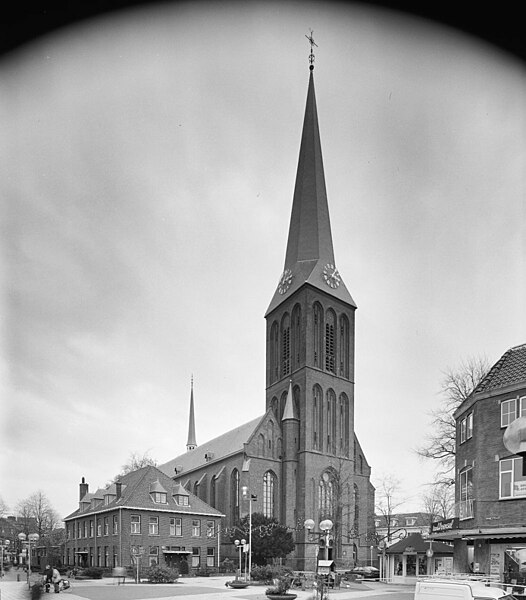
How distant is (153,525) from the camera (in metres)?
47.5

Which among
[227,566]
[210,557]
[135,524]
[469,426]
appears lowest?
[227,566]

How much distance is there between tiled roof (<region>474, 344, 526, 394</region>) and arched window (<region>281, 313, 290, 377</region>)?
38535 millimetres

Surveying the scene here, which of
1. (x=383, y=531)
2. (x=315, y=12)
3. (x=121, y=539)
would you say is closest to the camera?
(x=315, y=12)

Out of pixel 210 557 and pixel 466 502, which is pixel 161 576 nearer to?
pixel 210 557

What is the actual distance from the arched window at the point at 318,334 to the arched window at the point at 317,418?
2.52 m

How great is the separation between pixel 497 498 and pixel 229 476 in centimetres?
4077

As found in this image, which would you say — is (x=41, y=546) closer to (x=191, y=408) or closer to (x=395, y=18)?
(x=191, y=408)

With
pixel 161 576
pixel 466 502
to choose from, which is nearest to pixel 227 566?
pixel 161 576

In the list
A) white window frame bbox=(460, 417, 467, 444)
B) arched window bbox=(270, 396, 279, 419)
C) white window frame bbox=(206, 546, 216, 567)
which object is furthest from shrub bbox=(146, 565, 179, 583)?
arched window bbox=(270, 396, 279, 419)

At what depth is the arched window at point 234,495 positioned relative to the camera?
2315 inches

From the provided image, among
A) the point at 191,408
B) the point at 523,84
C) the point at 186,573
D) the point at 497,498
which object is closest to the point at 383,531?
the point at 191,408

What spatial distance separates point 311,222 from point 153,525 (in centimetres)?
3273

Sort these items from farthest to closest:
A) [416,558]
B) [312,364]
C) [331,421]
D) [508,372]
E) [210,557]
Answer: [331,421], [312,364], [210,557], [416,558], [508,372]

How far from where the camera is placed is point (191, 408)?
112 m
